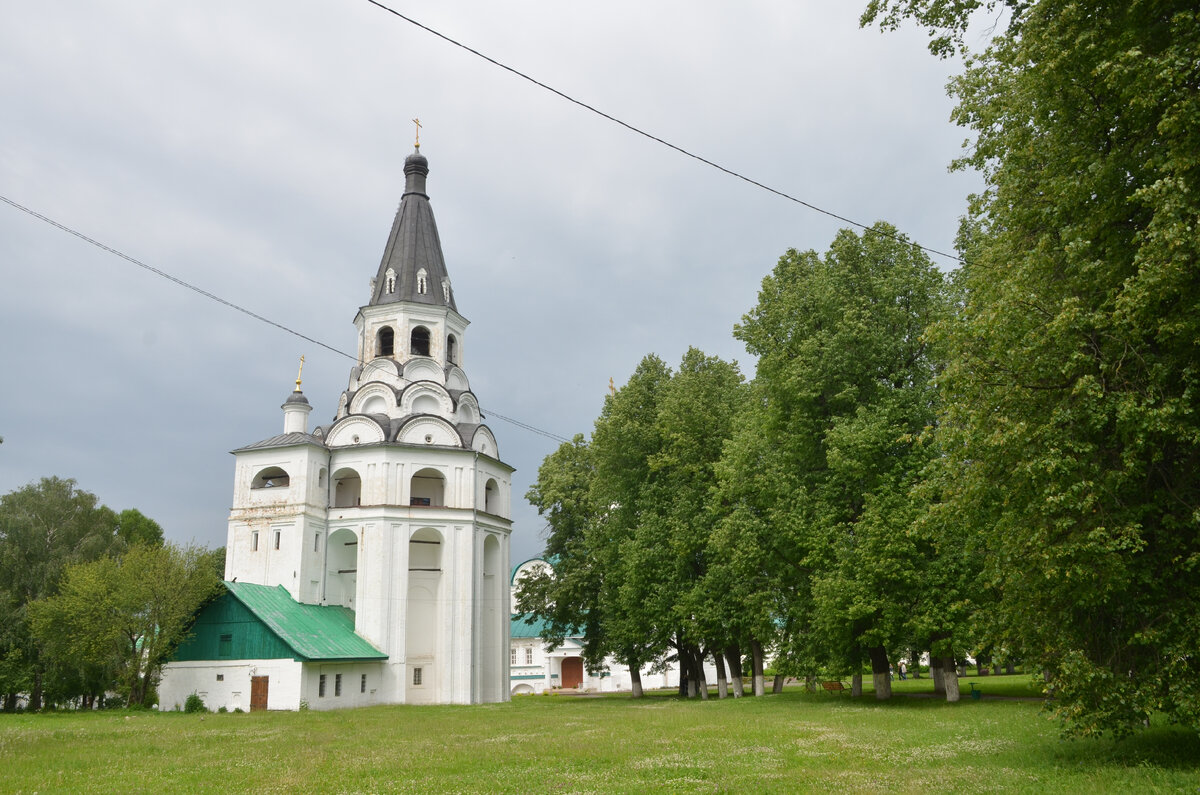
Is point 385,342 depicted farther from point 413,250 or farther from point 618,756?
point 618,756

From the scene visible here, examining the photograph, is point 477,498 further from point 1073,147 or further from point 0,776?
point 1073,147

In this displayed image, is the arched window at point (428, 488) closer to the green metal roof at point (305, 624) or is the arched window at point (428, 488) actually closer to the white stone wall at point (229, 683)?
the green metal roof at point (305, 624)

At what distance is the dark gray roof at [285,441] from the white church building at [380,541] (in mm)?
107

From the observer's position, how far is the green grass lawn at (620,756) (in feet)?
37.7

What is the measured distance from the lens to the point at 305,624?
118 feet

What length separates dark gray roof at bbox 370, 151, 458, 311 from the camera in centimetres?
4506

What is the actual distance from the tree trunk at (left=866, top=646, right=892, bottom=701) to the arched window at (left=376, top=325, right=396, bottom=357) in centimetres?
2734

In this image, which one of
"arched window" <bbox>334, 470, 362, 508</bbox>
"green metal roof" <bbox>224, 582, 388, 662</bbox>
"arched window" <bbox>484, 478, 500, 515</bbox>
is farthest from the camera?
"arched window" <bbox>484, 478, 500, 515</bbox>

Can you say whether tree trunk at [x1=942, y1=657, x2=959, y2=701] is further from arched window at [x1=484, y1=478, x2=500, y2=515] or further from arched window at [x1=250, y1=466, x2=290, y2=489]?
arched window at [x1=250, y1=466, x2=290, y2=489]

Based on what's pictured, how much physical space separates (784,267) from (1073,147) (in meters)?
19.0

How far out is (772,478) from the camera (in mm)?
28250

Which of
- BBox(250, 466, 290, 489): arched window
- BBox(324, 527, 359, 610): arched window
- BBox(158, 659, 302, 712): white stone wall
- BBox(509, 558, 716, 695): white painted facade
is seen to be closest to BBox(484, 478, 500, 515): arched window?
BBox(324, 527, 359, 610): arched window

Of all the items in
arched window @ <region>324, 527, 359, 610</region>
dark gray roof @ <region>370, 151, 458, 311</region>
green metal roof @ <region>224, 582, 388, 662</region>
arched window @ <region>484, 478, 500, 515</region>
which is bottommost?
green metal roof @ <region>224, 582, 388, 662</region>

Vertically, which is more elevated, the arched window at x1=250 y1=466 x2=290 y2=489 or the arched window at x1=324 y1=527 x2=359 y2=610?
the arched window at x1=250 y1=466 x2=290 y2=489
